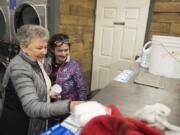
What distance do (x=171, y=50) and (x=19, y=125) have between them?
4.60ft

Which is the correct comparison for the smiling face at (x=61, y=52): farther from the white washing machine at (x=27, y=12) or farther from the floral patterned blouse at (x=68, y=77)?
the white washing machine at (x=27, y=12)

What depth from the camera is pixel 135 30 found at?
262cm

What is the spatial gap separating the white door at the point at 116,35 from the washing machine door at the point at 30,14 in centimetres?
115

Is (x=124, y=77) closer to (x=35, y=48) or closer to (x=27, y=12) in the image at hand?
(x=35, y=48)

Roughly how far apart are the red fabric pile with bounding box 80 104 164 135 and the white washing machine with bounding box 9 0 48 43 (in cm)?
157

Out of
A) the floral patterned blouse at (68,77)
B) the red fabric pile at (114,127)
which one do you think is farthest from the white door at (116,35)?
the red fabric pile at (114,127)

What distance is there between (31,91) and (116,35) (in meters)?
2.07

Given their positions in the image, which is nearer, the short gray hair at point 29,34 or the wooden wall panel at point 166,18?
the short gray hair at point 29,34

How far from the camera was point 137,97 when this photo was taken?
110cm

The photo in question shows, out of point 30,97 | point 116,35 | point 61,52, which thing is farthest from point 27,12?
point 30,97

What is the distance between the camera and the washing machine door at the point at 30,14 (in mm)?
1865

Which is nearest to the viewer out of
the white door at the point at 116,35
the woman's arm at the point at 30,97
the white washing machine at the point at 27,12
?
the woman's arm at the point at 30,97

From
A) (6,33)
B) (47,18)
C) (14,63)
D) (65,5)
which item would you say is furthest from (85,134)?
(6,33)

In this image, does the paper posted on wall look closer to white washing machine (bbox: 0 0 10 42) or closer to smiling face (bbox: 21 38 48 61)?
smiling face (bbox: 21 38 48 61)
